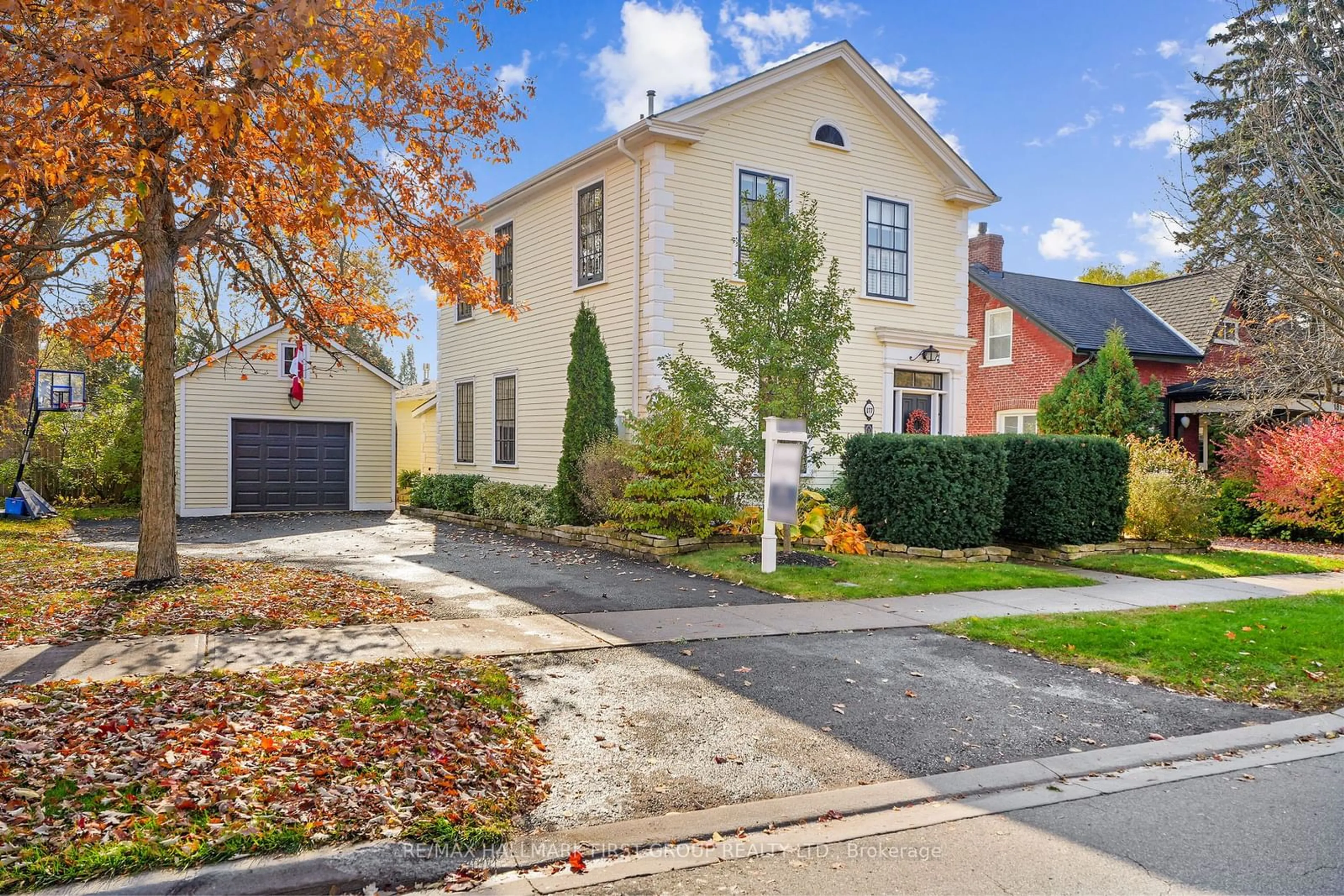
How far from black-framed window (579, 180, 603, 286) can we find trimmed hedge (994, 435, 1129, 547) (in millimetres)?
7284

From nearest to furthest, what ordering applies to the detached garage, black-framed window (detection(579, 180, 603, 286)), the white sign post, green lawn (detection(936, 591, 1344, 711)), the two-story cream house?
green lawn (detection(936, 591, 1344, 711)) < the white sign post < the two-story cream house < black-framed window (detection(579, 180, 603, 286)) < the detached garage

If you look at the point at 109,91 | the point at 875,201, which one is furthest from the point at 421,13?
the point at 875,201

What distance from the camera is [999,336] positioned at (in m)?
24.8

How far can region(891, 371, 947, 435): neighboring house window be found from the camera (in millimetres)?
16031

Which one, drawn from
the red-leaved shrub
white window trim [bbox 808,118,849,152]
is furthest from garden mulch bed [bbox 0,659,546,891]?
the red-leaved shrub

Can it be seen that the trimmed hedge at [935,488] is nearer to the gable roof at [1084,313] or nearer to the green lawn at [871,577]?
the green lawn at [871,577]

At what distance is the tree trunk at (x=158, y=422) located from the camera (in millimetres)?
8312

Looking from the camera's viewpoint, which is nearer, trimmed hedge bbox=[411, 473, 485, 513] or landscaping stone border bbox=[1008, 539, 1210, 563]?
landscaping stone border bbox=[1008, 539, 1210, 563]

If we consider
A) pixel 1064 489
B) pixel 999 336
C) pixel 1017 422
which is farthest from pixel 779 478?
pixel 999 336

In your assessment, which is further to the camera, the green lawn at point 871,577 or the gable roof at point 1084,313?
the gable roof at point 1084,313

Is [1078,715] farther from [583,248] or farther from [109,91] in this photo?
[583,248]

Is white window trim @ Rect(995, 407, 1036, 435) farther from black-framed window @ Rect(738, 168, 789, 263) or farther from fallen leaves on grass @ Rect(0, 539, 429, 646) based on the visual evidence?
fallen leaves on grass @ Rect(0, 539, 429, 646)

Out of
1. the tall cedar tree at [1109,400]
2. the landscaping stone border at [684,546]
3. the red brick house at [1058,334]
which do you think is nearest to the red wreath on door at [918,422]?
the landscaping stone border at [684,546]

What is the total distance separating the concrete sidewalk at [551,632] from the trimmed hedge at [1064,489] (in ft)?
8.16
